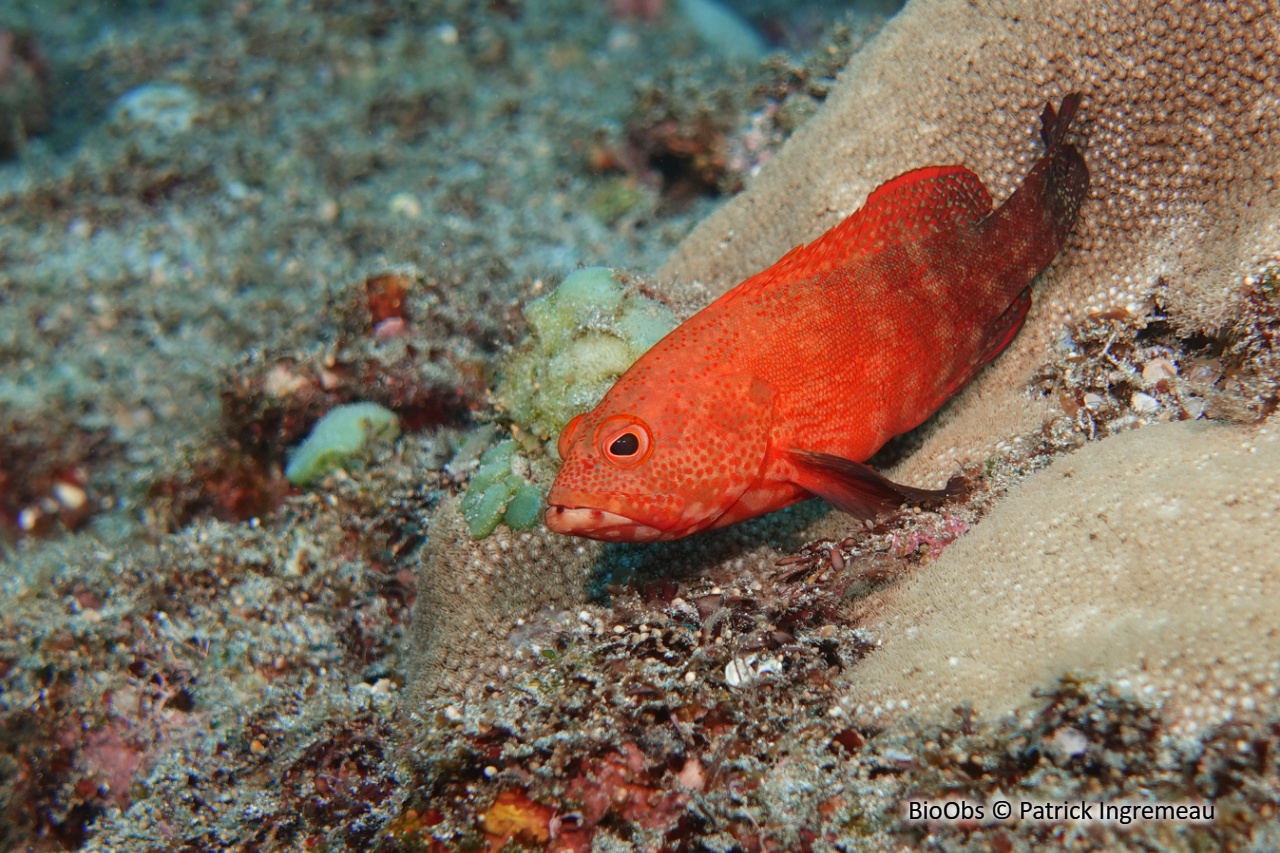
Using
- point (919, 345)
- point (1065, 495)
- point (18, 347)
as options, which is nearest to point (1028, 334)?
point (919, 345)

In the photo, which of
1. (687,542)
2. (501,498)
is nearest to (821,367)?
(687,542)

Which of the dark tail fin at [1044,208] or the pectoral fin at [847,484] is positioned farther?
the dark tail fin at [1044,208]

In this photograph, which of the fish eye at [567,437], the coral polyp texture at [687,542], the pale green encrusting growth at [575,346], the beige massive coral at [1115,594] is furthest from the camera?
the pale green encrusting growth at [575,346]

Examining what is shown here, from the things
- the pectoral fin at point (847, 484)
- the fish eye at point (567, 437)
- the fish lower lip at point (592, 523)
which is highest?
the pectoral fin at point (847, 484)

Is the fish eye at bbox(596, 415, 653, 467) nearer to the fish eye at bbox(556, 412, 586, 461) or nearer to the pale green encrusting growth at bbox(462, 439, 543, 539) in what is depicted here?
the fish eye at bbox(556, 412, 586, 461)

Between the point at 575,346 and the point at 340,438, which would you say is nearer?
the point at 575,346

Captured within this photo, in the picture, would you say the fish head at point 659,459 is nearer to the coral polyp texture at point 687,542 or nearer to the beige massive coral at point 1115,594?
the coral polyp texture at point 687,542

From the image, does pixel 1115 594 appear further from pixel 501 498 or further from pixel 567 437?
pixel 501 498

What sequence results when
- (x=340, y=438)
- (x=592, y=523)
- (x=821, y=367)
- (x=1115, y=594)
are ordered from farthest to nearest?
(x=340, y=438) → (x=821, y=367) → (x=592, y=523) → (x=1115, y=594)

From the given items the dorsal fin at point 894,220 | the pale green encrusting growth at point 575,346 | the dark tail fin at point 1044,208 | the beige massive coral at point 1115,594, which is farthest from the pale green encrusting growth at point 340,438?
the dark tail fin at point 1044,208
